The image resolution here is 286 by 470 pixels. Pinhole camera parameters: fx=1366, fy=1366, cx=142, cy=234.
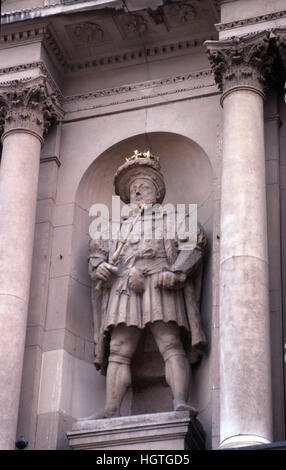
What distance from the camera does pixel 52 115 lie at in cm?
1920

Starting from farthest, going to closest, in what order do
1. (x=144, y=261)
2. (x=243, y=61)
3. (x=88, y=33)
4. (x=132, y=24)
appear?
(x=88, y=33)
(x=132, y=24)
(x=243, y=61)
(x=144, y=261)

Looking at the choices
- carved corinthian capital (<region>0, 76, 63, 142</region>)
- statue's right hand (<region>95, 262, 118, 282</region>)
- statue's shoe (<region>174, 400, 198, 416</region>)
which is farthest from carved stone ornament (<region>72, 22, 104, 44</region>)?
statue's shoe (<region>174, 400, 198, 416</region>)

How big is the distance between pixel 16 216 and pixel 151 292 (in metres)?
2.07

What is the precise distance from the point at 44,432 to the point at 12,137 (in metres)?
4.14

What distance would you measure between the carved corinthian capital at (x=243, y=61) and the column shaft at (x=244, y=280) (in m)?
0.16

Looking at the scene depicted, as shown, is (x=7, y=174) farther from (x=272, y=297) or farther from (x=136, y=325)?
(x=272, y=297)

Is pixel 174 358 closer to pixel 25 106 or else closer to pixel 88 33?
pixel 25 106

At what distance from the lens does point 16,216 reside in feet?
58.5

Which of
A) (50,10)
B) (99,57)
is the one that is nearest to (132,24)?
(99,57)

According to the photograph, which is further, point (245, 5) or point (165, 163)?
point (165, 163)

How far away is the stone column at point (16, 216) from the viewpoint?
54.8 feet

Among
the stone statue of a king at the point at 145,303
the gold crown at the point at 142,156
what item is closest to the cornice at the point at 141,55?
the gold crown at the point at 142,156
